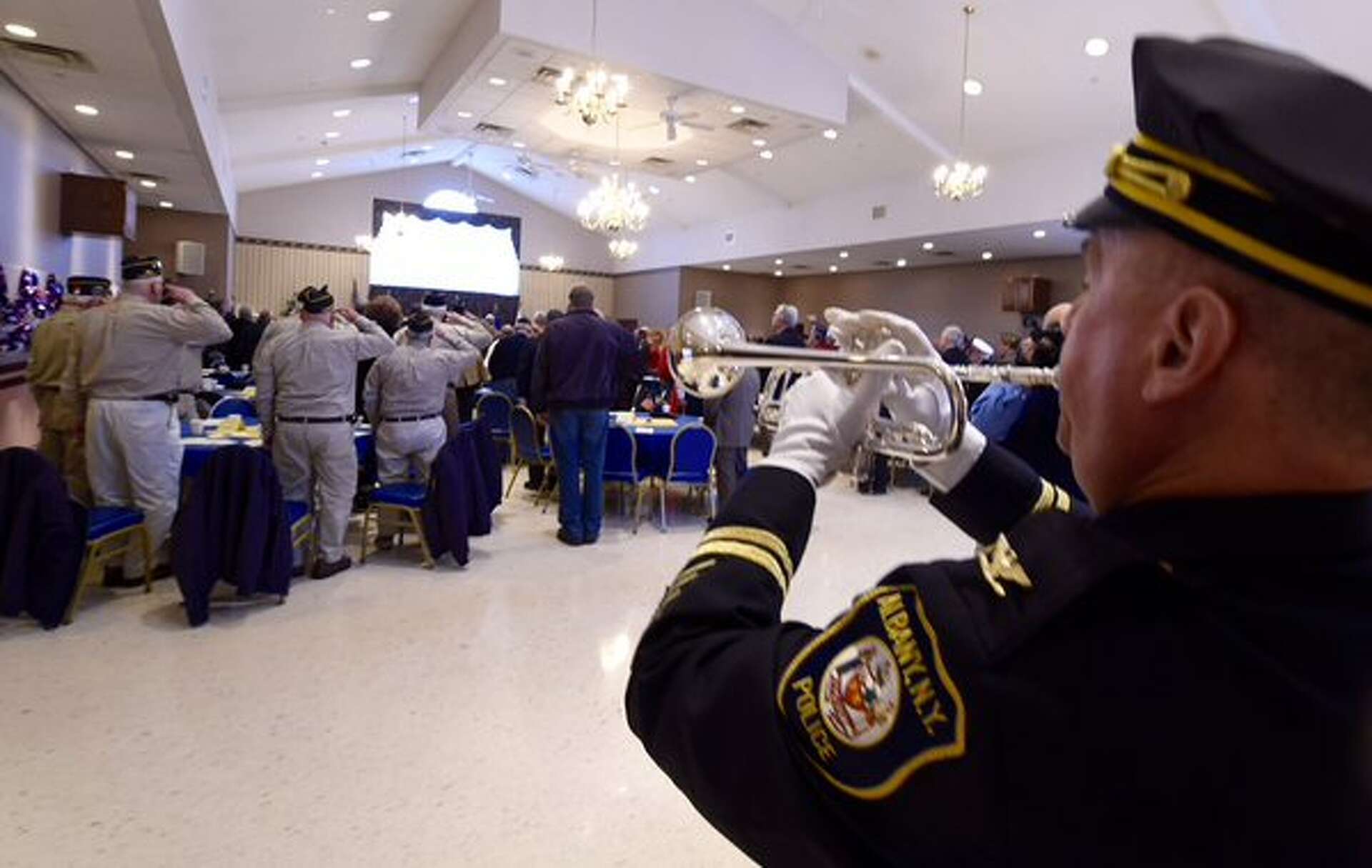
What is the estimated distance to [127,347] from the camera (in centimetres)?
420

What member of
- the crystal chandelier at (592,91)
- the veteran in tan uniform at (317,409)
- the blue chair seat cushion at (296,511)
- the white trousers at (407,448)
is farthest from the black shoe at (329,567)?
the crystal chandelier at (592,91)

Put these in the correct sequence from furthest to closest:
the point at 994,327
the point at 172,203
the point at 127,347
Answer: the point at 994,327 → the point at 172,203 → the point at 127,347

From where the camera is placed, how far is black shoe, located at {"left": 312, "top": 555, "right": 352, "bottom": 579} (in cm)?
478

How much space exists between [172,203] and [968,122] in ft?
40.5

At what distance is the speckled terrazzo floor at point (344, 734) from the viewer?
7.85ft

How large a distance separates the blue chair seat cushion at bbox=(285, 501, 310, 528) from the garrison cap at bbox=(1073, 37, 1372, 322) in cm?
450

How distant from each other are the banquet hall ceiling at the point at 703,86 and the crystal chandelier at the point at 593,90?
166 mm

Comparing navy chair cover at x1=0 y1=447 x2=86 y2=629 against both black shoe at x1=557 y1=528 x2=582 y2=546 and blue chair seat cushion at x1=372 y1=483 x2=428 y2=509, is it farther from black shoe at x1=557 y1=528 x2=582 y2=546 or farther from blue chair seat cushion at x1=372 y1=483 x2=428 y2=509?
black shoe at x1=557 y1=528 x2=582 y2=546

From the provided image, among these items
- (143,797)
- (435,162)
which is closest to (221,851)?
(143,797)

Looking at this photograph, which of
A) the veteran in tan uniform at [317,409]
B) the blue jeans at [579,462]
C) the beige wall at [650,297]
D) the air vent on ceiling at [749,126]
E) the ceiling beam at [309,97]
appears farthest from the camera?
the beige wall at [650,297]

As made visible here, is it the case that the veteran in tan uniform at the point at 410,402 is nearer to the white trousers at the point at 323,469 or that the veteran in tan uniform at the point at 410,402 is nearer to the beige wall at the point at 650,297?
the white trousers at the point at 323,469

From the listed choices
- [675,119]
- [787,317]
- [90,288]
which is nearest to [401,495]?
[90,288]

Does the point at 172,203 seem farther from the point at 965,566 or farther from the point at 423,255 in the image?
the point at 965,566

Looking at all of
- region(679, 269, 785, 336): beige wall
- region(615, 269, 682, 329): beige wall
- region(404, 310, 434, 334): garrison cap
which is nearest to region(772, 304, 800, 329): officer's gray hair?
region(404, 310, 434, 334): garrison cap
